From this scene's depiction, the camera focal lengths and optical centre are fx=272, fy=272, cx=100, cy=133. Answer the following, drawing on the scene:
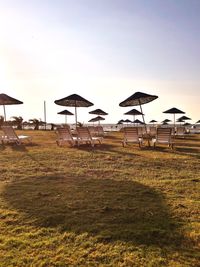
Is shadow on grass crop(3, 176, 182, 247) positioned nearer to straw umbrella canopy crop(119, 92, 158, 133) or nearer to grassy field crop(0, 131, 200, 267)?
grassy field crop(0, 131, 200, 267)

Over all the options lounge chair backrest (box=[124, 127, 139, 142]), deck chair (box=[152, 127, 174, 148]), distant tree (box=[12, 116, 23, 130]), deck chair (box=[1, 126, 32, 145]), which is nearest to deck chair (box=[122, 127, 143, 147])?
lounge chair backrest (box=[124, 127, 139, 142])

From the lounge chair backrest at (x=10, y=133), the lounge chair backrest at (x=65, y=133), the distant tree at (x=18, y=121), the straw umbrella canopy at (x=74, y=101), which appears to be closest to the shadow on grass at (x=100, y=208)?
the lounge chair backrest at (x=65, y=133)

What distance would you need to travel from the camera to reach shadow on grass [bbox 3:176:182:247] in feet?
10.3

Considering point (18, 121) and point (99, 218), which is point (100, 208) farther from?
point (18, 121)

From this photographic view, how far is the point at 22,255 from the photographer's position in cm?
269

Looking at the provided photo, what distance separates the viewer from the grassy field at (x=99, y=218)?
2.67m

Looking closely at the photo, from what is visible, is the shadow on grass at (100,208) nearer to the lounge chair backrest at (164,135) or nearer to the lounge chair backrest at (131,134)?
the lounge chair backrest at (164,135)

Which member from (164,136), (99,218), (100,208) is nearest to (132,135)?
(164,136)

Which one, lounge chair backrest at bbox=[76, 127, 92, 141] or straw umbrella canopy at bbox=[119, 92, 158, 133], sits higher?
straw umbrella canopy at bbox=[119, 92, 158, 133]

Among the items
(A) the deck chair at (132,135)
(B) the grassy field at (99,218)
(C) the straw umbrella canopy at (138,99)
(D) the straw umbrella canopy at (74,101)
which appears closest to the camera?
(B) the grassy field at (99,218)

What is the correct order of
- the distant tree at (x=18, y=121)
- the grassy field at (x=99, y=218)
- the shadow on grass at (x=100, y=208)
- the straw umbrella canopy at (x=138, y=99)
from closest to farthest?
the grassy field at (x=99, y=218), the shadow on grass at (x=100, y=208), the straw umbrella canopy at (x=138, y=99), the distant tree at (x=18, y=121)

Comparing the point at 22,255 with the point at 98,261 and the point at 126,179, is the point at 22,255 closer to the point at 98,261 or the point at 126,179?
the point at 98,261

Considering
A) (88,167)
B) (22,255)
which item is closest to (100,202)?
(22,255)

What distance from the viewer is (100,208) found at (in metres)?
3.98
